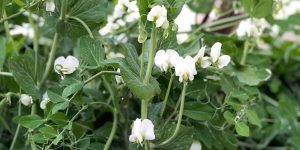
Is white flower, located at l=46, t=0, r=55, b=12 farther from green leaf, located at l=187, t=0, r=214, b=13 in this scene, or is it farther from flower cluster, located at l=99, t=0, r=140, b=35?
green leaf, located at l=187, t=0, r=214, b=13

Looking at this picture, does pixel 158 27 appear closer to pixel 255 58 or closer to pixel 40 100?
pixel 40 100

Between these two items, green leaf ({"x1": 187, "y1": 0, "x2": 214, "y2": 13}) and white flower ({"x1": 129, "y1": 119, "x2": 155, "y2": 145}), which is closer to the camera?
white flower ({"x1": 129, "y1": 119, "x2": 155, "y2": 145})

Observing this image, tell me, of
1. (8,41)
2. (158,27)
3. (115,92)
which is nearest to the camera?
(158,27)

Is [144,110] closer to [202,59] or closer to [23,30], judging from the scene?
[202,59]

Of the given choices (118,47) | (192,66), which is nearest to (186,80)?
(192,66)

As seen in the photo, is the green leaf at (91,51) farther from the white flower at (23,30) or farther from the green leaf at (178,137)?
the white flower at (23,30)

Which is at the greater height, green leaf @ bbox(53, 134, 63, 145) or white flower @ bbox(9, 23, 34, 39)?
white flower @ bbox(9, 23, 34, 39)

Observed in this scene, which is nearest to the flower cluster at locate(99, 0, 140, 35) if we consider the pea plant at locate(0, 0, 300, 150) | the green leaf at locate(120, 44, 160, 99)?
the pea plant at locate(0, 0, 300, 150)
